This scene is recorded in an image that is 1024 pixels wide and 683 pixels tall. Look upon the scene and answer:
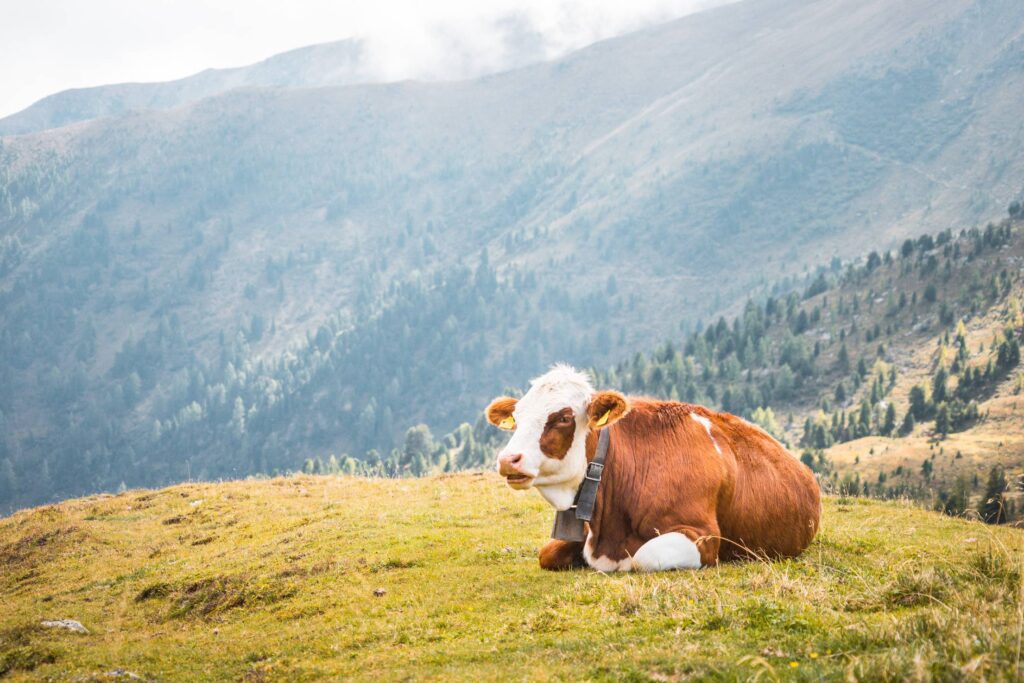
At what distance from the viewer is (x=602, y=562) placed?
12.5m

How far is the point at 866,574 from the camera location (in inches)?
449

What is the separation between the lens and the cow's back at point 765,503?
12758 millimetres

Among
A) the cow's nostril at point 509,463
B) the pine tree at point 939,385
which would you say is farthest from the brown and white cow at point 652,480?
the pine tree at point 939,385

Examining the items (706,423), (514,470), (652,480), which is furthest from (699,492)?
(514,470)

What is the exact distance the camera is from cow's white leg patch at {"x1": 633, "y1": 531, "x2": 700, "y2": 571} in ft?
38.6

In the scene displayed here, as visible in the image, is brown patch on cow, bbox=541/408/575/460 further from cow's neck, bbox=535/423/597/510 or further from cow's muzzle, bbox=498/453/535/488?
cow's muzzle, bbox=498/453/535/488

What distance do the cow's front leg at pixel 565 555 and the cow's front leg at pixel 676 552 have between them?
130 centimetres

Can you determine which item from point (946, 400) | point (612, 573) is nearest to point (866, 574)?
point (612, 573)

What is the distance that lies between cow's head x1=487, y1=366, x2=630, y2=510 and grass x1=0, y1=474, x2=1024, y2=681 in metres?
1.48

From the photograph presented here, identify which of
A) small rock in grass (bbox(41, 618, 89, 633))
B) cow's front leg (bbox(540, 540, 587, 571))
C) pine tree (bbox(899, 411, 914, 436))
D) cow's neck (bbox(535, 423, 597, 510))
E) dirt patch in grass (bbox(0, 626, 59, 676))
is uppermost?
cow's neck (bbox(535, 423, 597, 510))

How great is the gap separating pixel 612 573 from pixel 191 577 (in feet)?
33.9

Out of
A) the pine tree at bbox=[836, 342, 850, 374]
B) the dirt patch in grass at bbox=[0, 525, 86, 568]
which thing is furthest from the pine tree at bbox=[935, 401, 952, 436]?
the dirt patch in grass at bbox=[0, 525, 86, 568]

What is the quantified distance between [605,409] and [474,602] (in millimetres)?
3365

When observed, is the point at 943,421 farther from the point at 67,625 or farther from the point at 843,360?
the point at 67,625
